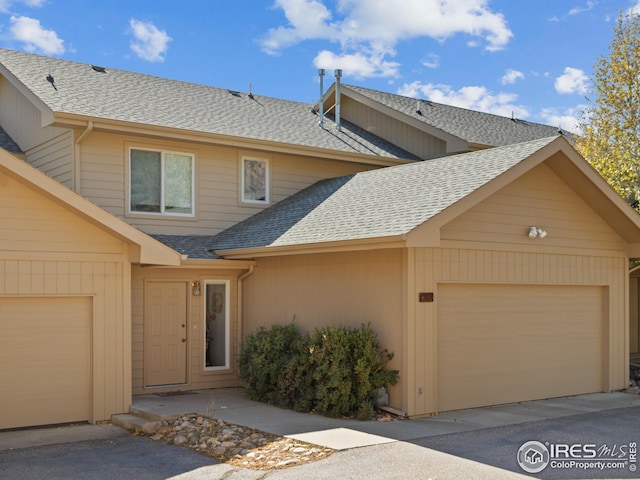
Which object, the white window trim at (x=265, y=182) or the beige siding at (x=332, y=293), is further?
the white window trim at (x=265, y=182)

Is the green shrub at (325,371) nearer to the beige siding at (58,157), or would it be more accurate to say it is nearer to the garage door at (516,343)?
the garage door at (516,343)

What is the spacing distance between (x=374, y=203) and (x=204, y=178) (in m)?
4.25

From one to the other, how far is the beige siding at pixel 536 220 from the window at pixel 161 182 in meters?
5.97

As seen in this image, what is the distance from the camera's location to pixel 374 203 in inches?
523

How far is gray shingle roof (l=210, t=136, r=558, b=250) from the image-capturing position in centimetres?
1184

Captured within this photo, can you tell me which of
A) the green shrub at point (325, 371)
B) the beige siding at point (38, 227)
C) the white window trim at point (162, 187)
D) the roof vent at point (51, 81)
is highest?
the roof vent at point (51, 81)

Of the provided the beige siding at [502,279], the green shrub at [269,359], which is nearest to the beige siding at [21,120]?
the green shrub at [269,359]

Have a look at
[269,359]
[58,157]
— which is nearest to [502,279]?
[269,359]

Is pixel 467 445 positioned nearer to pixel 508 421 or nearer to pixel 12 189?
pixel 508 421

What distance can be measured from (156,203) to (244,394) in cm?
431

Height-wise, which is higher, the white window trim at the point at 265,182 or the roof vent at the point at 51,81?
the roof vent at the point at 51,81

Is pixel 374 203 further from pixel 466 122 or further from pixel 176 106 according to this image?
pixel 466 122

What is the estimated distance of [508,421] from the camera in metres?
11.5

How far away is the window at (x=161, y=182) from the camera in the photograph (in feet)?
49.1
